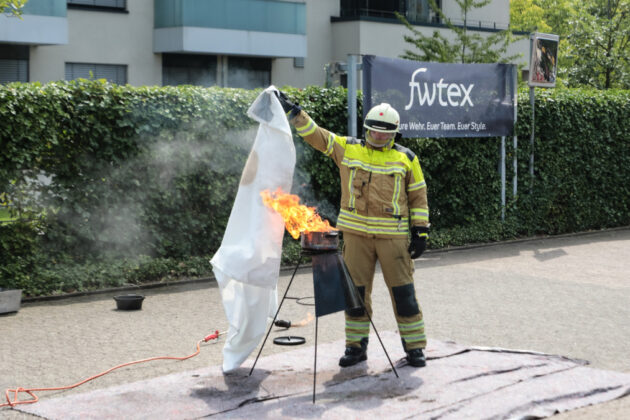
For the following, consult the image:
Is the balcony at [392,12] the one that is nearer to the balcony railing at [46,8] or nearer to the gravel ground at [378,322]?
the balcony railing at [46,8]

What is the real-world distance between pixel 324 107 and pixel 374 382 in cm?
688

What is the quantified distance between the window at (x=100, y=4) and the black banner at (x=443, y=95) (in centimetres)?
1297

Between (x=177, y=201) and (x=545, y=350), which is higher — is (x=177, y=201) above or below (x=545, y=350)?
above

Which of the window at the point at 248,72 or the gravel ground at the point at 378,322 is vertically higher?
the window at the point at 248,72

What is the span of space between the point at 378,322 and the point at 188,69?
59.3ft

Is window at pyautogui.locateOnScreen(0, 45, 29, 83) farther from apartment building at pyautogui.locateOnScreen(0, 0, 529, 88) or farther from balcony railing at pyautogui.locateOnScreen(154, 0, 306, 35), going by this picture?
balcony railing at pyautogui.locateOnScreen(154, 0, 306, 35)

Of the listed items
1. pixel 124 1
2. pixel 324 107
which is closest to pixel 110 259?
pixel 324 107

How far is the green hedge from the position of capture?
410 inches

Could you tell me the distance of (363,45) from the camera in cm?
2791

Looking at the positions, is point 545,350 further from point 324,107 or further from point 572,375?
point 324,107

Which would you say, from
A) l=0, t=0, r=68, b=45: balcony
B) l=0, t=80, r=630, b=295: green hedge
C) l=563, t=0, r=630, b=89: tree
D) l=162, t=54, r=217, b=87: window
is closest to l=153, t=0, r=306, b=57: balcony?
l=162, t=54, r=217, b=87: window

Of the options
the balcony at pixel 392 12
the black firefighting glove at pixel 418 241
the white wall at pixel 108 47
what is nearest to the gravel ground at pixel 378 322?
the black firefighting glove at pixel 418 241

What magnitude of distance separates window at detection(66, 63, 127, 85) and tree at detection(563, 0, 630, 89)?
11.7 m

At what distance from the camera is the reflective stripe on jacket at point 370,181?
7344 millimetres
